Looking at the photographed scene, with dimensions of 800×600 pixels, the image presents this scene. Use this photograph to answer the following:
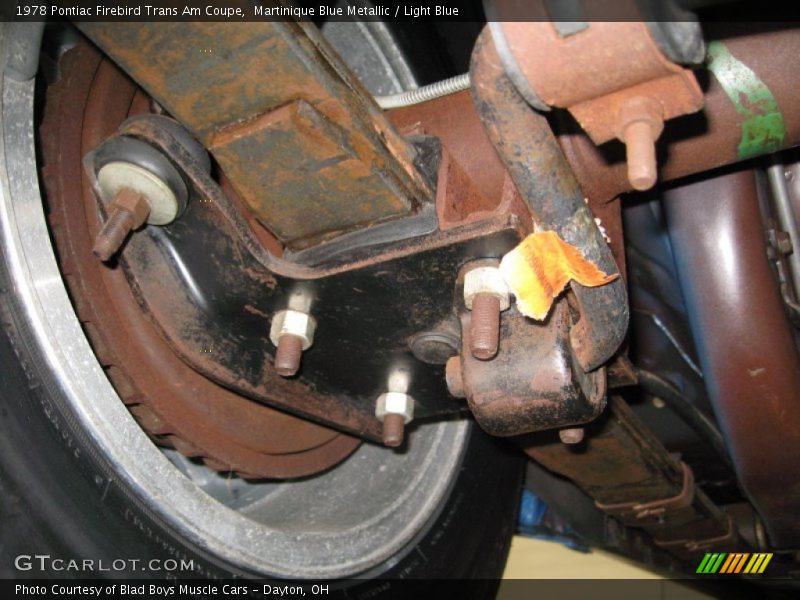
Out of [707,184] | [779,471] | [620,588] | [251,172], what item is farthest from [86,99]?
[620,588]

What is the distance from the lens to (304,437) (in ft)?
2.94

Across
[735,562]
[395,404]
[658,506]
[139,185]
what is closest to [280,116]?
[139,185]

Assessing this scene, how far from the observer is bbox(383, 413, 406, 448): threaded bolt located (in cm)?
77

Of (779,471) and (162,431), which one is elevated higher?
(779,471)

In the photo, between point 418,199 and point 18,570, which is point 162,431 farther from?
point 418,199

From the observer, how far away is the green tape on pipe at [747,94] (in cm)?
60

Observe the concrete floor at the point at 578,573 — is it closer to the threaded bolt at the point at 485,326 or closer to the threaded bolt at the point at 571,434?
Answer: the threaded bolt at the point at 571,434

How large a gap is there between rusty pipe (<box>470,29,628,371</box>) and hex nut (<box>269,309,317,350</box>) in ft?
0.86

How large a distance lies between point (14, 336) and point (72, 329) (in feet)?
0.17

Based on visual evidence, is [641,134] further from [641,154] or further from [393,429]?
[393,429]

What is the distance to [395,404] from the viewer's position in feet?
2.62

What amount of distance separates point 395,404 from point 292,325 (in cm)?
17

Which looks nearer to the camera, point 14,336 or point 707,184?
point 14,336

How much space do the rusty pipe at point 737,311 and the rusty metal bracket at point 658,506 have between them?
21 cm
